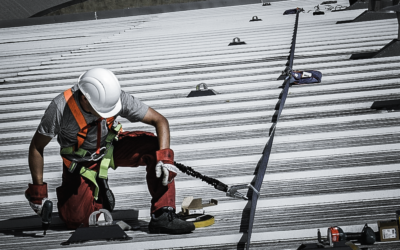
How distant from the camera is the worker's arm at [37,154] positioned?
2.99 m

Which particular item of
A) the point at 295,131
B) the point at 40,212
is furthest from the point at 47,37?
the point at 40,212

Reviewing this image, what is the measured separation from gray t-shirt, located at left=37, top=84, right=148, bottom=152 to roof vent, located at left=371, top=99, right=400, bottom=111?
2601mm

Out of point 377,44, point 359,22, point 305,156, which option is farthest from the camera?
point 359,22

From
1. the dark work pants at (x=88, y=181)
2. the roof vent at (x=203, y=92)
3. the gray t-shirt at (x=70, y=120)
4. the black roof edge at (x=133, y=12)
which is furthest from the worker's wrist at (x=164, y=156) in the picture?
the black roof edge at (x=133, y=12)

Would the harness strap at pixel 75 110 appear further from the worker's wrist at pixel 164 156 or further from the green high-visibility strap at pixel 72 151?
the worker's wrist at pixel 164 156

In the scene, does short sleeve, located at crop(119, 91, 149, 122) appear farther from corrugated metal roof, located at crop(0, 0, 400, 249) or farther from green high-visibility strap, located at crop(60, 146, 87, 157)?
corrugated metal roof, located at crop(0, 0, 400, 249)

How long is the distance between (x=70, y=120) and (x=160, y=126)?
0.53m

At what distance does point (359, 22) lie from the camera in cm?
943

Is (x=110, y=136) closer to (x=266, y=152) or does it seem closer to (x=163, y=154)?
(x=163, y=154)

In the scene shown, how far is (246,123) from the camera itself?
16.0 ft

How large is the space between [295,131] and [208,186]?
3.93ft

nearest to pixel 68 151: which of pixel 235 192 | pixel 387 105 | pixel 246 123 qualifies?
pixel 235 192

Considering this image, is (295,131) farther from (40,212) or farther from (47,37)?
(47,37)

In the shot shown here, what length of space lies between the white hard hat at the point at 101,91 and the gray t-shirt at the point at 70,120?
111 millimetres
